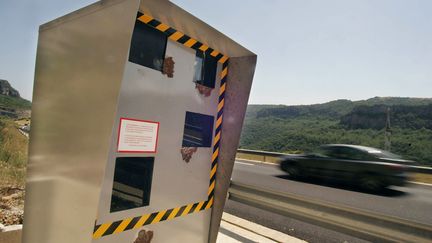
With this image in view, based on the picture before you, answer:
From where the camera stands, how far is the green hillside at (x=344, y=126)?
48316 mm

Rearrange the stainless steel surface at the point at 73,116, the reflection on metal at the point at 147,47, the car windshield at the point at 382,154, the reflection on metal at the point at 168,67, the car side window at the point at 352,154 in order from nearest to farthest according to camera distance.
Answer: the stainless steel surface at the point at 73,116 < the reflection on metal at the point at 147,47 < the reflection on metal at the point at 168,67 < the car windshield at the point at 382,154 < the car side window at the point at 352,154

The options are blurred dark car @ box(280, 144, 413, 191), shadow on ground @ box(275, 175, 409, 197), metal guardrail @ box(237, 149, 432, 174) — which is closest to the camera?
blurred dark car @ box(280, 144, 413, 191)

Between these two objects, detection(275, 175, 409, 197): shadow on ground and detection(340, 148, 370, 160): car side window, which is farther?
detection(340, 148, 370, 160): car side window

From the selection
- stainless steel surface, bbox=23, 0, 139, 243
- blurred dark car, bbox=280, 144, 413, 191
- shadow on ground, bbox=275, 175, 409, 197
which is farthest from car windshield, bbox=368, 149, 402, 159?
stainless steel surface, bbox=23, 0, 139, 243

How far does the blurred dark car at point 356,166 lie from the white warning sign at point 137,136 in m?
8.54

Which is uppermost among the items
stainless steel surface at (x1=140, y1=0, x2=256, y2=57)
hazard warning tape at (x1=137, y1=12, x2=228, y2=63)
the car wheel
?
stainless steel surface at (x1=140, y1=0, x2=256, y2=57)

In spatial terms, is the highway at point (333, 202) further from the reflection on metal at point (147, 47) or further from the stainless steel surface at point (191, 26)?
the reflection on metal at point (147, 47)

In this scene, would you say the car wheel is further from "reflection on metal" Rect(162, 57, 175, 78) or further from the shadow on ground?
"reflection on metal" Rect(162, 57, 175, 78)

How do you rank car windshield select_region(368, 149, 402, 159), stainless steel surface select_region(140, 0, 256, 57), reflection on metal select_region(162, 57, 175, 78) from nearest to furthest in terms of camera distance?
stainless steel surface select_region(140, 0, 256, 57) → reflection on metal select_region(162, 57, 175, 78) → car windshield select_region(368, 149, 402, 159)

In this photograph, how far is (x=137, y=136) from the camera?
1.96m

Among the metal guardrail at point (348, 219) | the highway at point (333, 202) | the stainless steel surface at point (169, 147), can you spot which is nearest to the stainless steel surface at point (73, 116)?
the stainless steel surface at point (169, 147)

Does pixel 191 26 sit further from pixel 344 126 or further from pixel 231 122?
pixel 344 126

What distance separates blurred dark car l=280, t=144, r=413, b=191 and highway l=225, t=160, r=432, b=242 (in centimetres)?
41

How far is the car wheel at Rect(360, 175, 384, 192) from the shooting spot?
8453mm
